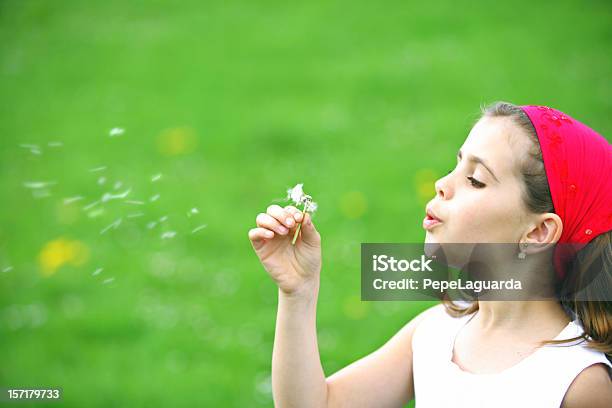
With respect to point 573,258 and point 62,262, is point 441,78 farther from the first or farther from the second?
point 573,258

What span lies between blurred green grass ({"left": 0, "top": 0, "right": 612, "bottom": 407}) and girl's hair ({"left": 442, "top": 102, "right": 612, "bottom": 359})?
229 cm

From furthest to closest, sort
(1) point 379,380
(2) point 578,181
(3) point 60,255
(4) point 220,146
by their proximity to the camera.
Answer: (4) point 220,146, (3) point 60,255, (1) point 379,380, (2) point 578,181

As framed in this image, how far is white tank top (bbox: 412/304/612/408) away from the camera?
73.8 inches

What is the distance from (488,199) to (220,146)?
4.63 meters

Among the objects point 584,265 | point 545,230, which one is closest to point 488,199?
point 545,230

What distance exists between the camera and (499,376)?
1.96 metres

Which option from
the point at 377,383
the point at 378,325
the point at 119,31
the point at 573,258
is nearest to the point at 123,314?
the point at 378,325

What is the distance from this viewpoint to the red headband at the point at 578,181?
1919 millimetres

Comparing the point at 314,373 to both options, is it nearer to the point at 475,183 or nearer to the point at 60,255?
the point at 475,183

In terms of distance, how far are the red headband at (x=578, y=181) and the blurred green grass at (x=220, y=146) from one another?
2.39 metres

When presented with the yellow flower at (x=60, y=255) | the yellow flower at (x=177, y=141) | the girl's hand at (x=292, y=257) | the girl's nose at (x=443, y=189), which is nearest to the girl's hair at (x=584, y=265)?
the girl's nose at (x=443, y=189)

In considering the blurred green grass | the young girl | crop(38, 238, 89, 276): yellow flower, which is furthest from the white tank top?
crop(38, 238, 89, 276): yellow flower

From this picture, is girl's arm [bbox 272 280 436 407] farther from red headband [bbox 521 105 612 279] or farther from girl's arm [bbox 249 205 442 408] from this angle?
red headband [bbox 521 105 612 279]

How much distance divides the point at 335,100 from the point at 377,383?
5.08m
